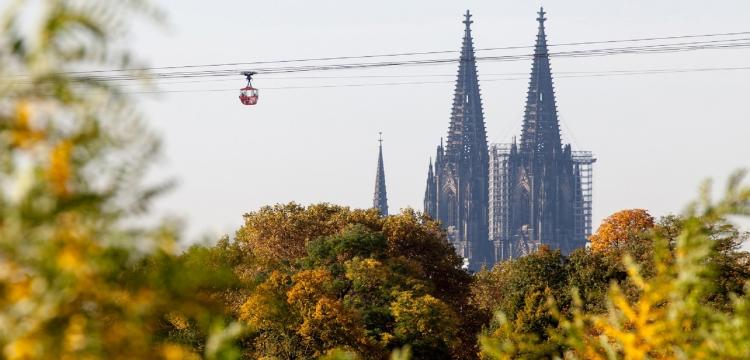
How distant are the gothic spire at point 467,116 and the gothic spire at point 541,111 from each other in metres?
6.05

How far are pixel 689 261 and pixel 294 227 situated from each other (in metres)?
54.4

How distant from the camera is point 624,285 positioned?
151ft

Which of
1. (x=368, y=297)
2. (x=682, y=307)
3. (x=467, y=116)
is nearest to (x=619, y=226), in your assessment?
(x=368, y=297)

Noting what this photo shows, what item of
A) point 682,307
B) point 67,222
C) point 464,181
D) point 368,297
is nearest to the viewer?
point 67,222

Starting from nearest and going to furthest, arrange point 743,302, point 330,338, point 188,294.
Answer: point 188,294 < point 743,302 < point 330,338

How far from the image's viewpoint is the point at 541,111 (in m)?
194

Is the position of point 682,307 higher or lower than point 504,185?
lower

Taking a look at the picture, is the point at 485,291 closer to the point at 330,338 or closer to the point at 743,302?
the point at 330,338

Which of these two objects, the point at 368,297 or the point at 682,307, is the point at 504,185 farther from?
the point at 682,307

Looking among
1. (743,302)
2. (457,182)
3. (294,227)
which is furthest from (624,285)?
(457,182)

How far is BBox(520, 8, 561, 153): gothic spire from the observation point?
623ft

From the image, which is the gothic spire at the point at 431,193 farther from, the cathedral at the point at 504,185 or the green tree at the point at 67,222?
the green tree at the point at 67,222

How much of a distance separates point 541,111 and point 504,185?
41.1 feet

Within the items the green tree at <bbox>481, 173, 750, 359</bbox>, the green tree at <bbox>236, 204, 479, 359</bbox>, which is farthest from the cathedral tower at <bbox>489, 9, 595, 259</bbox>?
the green tree at <bbox>481, 173, 750, 359</bbox>
